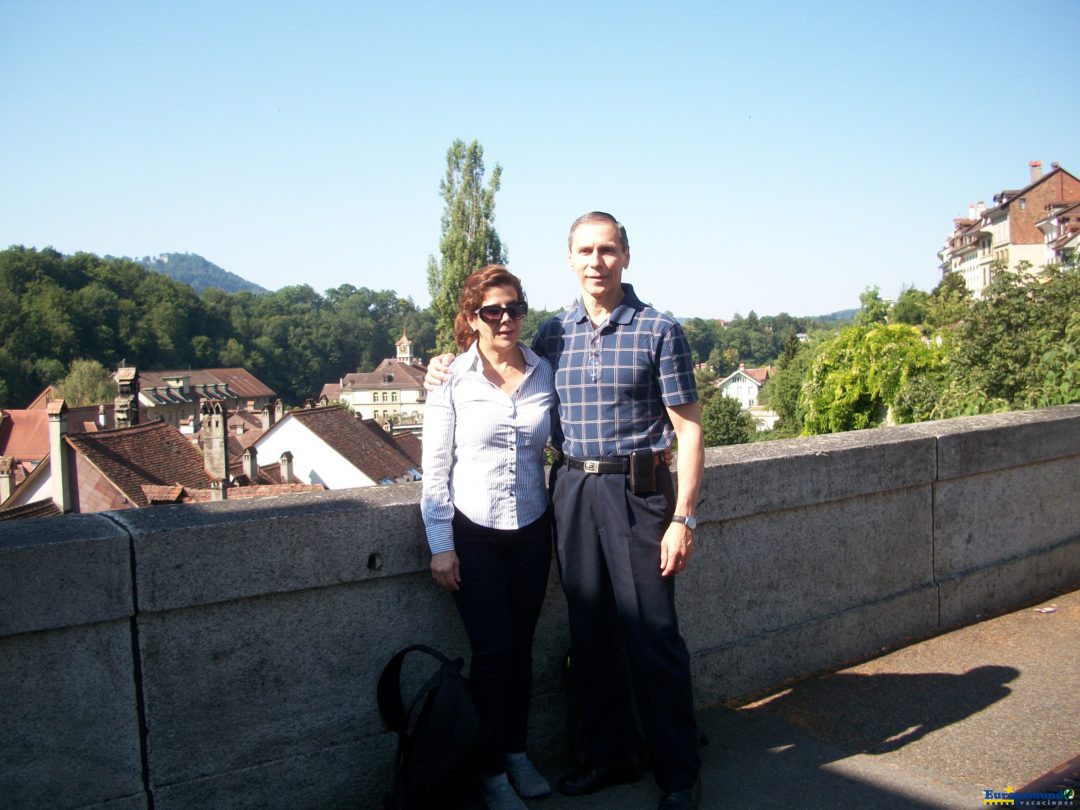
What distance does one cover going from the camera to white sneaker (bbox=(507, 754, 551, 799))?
306 cm

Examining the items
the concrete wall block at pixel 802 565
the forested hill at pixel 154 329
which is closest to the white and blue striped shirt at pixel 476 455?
the concrete wall block at pixel 802 565

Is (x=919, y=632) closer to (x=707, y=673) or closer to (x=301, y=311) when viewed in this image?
(x=707, y=673)

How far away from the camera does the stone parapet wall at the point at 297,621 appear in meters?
2.48

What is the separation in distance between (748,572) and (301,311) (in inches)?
7005

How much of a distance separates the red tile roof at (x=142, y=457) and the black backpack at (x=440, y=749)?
86.9ft

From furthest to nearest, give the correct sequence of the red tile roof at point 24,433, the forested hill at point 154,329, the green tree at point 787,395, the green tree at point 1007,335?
the forested hill at point 154,329
the red tile roof at point 24,433
the green tree at point 787,395
the green tree at point 1007,335

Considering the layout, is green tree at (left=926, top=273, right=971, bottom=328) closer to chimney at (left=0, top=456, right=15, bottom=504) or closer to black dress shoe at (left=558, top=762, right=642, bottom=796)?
black dress shoe at (left=558, top=762, right=642, bottom=796)

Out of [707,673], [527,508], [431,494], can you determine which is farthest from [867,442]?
[431,494]

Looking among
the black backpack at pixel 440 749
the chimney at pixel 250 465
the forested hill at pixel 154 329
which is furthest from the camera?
the forested hill at pixel 154 329

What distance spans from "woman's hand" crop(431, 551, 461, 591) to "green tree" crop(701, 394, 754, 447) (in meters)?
53.6

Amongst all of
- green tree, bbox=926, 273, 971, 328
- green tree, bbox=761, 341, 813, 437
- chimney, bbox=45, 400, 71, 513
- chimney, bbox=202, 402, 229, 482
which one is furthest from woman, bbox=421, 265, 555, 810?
green tree, bbox=761, 341, 813, 437

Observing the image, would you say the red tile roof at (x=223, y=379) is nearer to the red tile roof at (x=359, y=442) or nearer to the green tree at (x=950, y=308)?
the red tile roof at (x=359, y=442)

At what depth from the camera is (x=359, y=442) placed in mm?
46219

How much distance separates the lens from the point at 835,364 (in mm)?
25344
